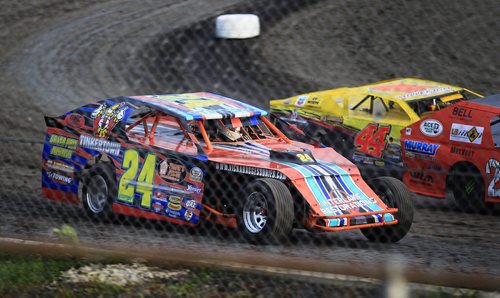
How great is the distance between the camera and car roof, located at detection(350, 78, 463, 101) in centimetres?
1042

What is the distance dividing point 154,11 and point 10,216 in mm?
9376

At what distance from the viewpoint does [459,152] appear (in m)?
9.13

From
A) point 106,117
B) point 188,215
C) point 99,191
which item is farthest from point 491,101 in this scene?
point 99,191

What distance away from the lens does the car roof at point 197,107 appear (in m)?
7.90

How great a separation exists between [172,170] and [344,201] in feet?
4.63

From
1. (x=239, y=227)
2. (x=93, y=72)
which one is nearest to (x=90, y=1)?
(x=93, y=72)

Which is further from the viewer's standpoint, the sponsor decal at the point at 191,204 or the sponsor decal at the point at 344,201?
the sponsor decal at the point at 191,204

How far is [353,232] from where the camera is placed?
813 centimetres

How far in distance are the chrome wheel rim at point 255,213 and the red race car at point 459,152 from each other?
2.13 m

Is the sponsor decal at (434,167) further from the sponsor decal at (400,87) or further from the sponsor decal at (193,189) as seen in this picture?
the sponsor decal at (193,189)

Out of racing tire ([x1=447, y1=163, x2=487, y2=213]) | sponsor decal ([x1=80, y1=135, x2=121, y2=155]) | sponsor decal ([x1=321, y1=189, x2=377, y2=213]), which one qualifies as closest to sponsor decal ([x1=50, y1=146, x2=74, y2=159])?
sponsor decal ([x1=80, y1=135, x2=121, y2=155])

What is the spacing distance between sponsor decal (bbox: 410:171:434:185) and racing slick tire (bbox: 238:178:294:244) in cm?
257

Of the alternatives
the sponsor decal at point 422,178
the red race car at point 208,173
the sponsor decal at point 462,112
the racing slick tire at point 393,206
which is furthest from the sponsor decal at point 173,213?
the sponsor decal at point 462,112

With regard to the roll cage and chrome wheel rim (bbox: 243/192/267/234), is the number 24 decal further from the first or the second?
chrome wheel rim (bbox: 243/192/267/234)
